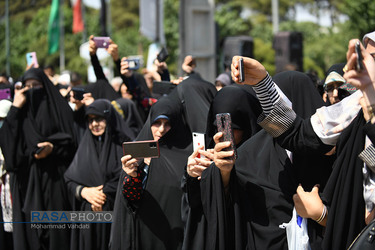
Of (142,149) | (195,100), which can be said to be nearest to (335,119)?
(142,149)

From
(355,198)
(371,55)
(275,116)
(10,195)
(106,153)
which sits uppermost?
(371,55)

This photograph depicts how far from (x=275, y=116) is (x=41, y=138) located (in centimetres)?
321

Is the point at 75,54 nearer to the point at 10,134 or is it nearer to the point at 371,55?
the point at 10,134

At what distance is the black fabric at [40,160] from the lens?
16.5 ft

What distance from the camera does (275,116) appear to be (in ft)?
7.78

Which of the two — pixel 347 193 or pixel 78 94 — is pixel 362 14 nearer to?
pixel 78 94

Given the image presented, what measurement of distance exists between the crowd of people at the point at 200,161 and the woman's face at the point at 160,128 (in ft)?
0.04

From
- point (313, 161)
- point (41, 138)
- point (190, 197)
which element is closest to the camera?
point (313, 161)

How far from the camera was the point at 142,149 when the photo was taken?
312cm

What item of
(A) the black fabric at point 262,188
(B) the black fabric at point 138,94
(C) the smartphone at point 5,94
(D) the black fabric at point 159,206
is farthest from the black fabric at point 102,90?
(A) the black fabric at point 262,188

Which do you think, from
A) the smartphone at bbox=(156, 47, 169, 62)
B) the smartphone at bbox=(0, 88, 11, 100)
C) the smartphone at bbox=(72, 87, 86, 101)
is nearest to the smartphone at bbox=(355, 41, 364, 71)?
the smartphone at bbox=(156, 47, 169, 62)

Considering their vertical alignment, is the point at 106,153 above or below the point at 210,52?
below

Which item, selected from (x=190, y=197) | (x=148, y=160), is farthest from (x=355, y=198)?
(x=148, y=160)

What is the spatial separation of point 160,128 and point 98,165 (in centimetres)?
100
